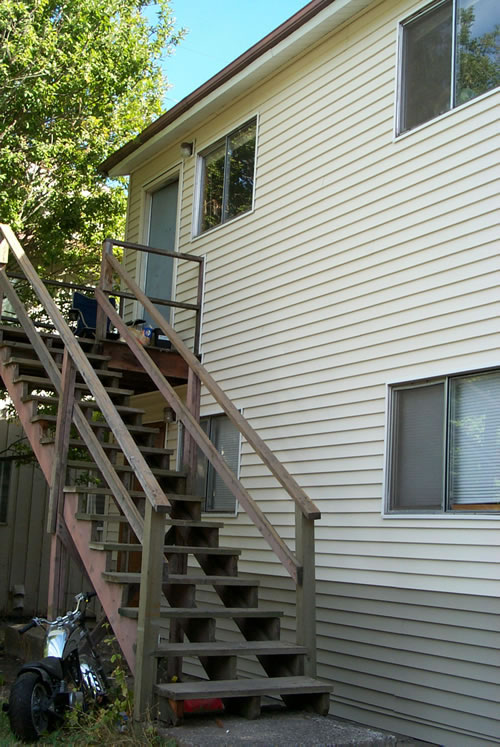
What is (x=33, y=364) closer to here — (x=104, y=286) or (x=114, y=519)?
(x=104, y=286)

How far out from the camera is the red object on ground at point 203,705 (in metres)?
5.35

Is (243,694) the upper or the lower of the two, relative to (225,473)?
lower

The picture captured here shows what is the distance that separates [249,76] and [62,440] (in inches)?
192

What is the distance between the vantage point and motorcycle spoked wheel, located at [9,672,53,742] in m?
5.26

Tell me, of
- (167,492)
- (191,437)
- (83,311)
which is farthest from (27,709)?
(83,311)

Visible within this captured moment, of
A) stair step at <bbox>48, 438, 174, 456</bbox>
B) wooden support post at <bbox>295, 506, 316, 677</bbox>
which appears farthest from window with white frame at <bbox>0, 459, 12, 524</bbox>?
wooden support post at <bbox>295, 506, 316, 677</bbox>

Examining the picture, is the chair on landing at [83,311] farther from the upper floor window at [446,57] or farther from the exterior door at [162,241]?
the upper floor window at [446,57]

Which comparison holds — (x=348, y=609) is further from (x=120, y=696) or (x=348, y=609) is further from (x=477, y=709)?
(x=120, y=696)

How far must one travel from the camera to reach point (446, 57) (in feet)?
23.3

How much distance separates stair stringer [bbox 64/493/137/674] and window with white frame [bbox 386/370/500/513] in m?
2.38

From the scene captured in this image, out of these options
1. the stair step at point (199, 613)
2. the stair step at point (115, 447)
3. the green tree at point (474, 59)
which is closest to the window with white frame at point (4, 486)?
the stair step at point (115, 447)

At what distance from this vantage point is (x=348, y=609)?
7273 mm

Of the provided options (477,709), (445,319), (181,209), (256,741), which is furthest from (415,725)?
(181,209)

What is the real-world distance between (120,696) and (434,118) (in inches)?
203
